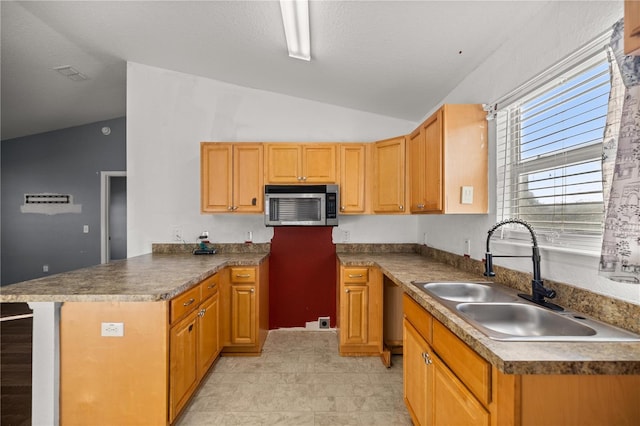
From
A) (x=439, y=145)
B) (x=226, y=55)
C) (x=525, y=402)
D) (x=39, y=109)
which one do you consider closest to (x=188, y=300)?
(x=525, y=402)

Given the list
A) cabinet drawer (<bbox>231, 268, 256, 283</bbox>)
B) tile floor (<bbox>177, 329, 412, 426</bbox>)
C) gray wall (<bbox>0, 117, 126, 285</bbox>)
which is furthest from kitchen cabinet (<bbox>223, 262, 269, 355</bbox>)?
gray wall (<bbox>0, 117, 126, 285</bbox>)

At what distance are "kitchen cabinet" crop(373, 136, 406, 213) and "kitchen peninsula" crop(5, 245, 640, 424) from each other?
1.88 feet

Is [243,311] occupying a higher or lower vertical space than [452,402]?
lower

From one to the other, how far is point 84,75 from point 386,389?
460 cm

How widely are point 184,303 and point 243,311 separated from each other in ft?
3.14

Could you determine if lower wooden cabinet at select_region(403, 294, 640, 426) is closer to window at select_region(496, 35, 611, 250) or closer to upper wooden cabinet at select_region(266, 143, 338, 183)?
window at select_region(496, 35, 611, 250)

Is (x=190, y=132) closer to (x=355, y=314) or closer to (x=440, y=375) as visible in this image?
(x=355, y=314)

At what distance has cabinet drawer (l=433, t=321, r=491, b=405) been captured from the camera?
37.8 inches

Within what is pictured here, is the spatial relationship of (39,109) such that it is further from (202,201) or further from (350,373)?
(350,373)

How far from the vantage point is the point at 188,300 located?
1879 millimetres

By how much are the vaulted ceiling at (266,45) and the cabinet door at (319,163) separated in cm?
61

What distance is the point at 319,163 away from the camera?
2979 mm

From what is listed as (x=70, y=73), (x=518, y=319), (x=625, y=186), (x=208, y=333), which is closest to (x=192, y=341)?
(x=208, y=333)

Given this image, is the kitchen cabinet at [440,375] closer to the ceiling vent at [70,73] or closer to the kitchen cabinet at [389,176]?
the kitchen cabinet at [389,176]
